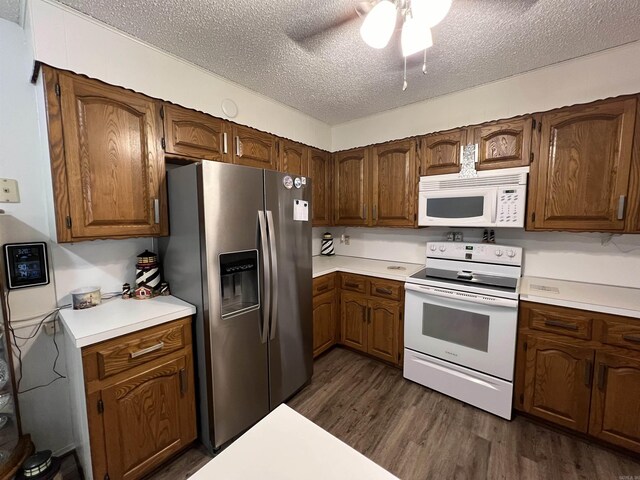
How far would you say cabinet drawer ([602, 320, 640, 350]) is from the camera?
146cm

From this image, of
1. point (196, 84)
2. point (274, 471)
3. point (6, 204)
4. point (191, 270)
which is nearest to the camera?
point (274, 471)

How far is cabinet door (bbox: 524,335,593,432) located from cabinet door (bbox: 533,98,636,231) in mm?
806

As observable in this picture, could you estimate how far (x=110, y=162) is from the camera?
1.48 metres

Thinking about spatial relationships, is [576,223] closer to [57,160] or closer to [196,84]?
[196,84]

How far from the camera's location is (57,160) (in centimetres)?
131

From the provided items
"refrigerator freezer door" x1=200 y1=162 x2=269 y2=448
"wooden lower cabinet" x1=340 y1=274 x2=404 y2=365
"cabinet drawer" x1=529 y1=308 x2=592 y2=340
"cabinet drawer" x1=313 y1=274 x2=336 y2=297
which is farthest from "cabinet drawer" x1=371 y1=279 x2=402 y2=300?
"refrigerator freezer door" x1=200 y1=162 x2=269 y2=448

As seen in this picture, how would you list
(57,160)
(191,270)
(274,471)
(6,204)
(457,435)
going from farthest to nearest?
(457,435), (191,270), (6,204), (57,160), (274,471)

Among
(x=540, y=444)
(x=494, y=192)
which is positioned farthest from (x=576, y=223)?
(x=540, y=444)

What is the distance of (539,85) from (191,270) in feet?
9.02

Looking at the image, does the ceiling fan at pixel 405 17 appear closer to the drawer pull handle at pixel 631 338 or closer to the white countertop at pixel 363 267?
the white countertop at pixel 363 267

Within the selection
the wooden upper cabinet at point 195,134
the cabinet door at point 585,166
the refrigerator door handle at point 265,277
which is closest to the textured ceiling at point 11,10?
the wooden upper cabinet at point 195,134

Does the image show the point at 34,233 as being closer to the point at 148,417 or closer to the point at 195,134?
the point at 195,134

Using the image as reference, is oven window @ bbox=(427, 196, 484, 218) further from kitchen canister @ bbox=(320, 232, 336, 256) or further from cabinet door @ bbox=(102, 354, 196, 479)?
cabinet door @ bbox=(102, 354, 196, 479)

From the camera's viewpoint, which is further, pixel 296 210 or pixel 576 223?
pixel 296 210
